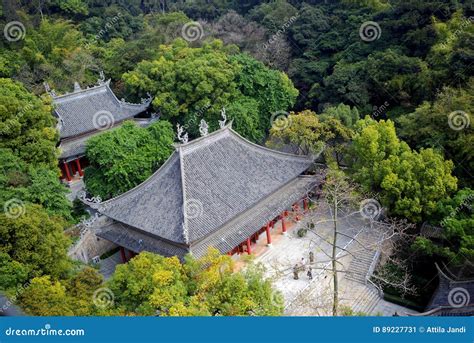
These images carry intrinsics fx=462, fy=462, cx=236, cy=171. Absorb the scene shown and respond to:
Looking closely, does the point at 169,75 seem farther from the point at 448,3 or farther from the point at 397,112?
the point at 448,3

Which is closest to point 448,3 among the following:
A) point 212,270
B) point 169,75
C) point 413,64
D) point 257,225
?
point 413,64

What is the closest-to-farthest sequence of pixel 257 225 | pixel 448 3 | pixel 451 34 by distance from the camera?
pixel 257 225, pixel 451 34, pixel 448 3

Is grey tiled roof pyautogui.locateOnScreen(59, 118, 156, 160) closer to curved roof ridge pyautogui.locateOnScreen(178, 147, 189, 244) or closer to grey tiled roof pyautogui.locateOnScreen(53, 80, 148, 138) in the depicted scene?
grey tiled roof pyautogui.locateOnScreen(53, 80, 148, 138)
